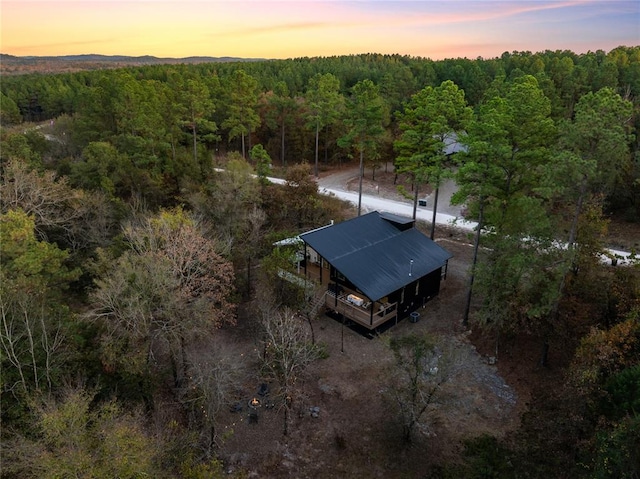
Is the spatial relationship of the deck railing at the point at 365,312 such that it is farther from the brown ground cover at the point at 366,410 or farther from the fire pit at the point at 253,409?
the fire pit at the point at 253,409

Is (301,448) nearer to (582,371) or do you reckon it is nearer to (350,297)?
(350,297)

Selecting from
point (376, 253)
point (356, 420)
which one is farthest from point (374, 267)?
point (356, 420)

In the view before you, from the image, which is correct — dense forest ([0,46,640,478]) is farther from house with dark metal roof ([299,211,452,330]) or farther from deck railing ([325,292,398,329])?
deck railing ([325,292,398,329])

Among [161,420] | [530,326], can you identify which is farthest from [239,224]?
[530,326]

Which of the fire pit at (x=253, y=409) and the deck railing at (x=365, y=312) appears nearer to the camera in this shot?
the fire pit at (x=253, y=409)

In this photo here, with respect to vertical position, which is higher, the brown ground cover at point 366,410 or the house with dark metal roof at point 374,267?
the house with dark metal roof at point 374,267

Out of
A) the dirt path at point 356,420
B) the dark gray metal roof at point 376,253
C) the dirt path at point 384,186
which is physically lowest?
the dirt path at point 356,420

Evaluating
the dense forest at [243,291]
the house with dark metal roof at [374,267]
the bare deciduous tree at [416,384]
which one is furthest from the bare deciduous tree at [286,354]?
the house with dark metal roof at [374,267]
